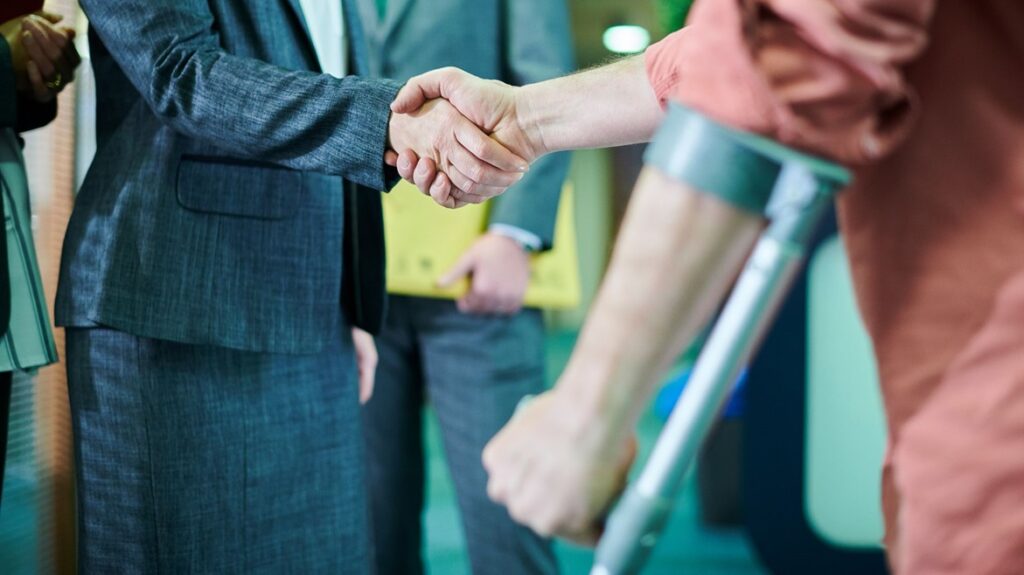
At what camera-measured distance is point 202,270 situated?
1045 mm

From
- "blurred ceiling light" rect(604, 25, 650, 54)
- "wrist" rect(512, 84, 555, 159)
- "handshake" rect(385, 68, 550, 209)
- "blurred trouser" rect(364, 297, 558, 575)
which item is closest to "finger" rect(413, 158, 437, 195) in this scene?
"handshake" rect(385, 68, 550, 209)

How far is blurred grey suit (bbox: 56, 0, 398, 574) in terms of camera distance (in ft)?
3.33

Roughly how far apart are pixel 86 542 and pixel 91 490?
6 centimetres

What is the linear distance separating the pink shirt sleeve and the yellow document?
113cm

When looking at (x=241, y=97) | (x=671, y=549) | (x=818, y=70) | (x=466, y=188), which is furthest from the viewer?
(x=671, y=549)

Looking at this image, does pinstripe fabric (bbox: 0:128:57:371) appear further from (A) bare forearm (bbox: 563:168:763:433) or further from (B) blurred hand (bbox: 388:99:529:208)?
(A) bare forearm (bbox: 563:168:763:433)

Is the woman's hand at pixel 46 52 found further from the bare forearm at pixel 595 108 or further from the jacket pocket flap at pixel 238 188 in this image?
the bare forearm at pixel 595 108

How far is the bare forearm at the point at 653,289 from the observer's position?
551 mm

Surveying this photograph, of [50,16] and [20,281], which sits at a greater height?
[50,16]

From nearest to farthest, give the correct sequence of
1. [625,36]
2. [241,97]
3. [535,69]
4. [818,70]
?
[818,70]
[241,97]
[535,69]
[625,36]

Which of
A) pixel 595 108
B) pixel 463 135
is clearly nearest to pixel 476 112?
pixel 463 135

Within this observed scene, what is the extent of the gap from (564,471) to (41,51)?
953mm

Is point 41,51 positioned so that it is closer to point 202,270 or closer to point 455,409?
point 202,270

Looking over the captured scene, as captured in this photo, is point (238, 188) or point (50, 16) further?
point (50, 16)
